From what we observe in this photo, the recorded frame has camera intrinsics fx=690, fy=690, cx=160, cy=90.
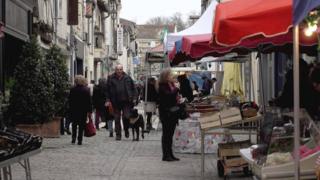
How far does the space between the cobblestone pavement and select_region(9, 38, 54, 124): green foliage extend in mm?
778

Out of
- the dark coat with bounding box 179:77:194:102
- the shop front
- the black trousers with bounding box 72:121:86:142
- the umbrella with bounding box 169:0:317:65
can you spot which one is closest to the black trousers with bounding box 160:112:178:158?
the black trousers with bounding box 72:121:86:142

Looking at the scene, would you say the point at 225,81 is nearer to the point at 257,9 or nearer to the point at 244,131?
the point at 244,131

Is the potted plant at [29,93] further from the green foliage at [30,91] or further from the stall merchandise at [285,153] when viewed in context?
the stall merchandise at [285,153]

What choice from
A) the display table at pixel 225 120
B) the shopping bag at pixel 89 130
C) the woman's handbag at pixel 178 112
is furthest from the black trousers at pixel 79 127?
the display table at pixel 225 120

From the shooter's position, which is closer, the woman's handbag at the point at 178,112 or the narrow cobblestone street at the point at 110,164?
the narrow cobblestone street at the point at 110,164

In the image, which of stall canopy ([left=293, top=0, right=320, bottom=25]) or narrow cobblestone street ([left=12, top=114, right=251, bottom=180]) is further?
narrow cobblestone street ([left=12, top=114, right=251, bottom=180])

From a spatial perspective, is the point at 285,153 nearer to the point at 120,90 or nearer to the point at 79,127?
the point at 79,127

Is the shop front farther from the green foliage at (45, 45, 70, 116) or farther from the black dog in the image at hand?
the black dog

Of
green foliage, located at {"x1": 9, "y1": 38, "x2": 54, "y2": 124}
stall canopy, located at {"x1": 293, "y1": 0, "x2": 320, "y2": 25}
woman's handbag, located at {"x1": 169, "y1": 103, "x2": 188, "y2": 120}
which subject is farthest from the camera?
green foliage, located at {"x1": 9, "y1": 38, "x2": 54, "y2": 124}

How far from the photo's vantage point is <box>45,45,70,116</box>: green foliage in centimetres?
1753

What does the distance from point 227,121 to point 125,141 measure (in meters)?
7.77

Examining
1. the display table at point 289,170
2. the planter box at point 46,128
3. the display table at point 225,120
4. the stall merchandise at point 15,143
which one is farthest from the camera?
the planter box at point 46,128

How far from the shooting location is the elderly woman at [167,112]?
496 inches

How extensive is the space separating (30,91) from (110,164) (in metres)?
4.89
